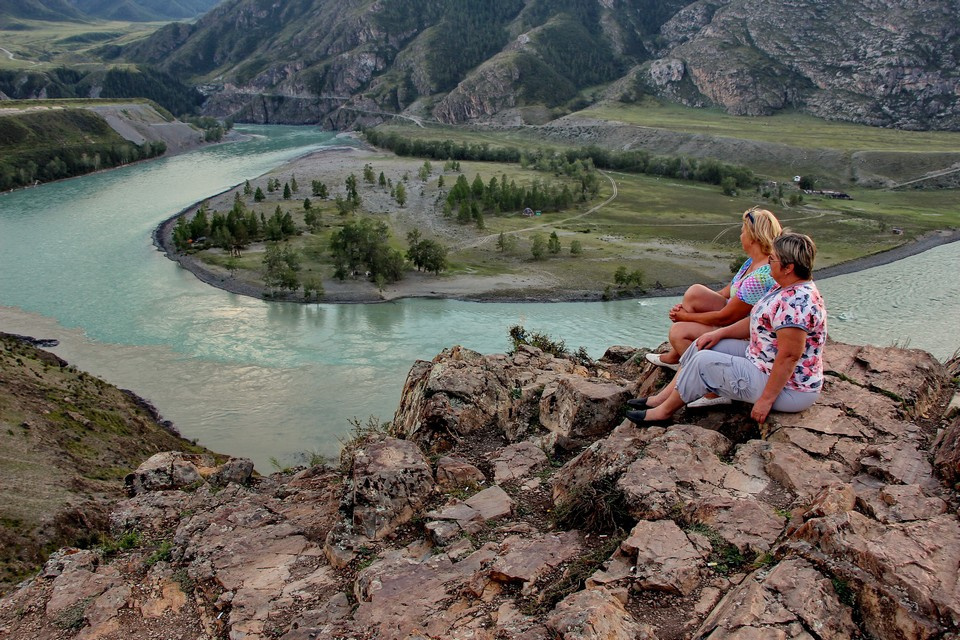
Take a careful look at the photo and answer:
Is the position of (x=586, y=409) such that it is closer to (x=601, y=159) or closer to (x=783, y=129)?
(x=601, y=159)

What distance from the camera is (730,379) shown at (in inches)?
285

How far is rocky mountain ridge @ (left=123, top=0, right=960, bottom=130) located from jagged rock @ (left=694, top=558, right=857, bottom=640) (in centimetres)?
13623

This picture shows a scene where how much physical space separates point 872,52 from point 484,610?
151m

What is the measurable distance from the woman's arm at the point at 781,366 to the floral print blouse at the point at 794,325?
3.3 inches

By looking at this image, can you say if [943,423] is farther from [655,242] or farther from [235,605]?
[655,242]

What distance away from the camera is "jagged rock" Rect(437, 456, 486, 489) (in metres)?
8.50

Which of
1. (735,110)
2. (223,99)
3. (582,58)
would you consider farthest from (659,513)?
(223,99)

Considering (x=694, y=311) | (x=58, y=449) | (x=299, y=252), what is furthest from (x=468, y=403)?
(x=299, y=252)

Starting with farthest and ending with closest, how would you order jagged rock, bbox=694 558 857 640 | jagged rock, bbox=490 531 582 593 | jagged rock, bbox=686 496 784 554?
jagged rock, bbox=490 531 582 593 < jagged rock, bbox=686 496 784 554 < jagged rock, bbox=694 558 857 640

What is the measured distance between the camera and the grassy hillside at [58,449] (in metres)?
13.9

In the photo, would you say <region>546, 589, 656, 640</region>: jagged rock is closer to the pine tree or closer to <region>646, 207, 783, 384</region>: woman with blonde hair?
<region>646, 207, 783, 384</region>: woman with blonde hair

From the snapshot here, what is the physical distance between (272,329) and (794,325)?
36549mm

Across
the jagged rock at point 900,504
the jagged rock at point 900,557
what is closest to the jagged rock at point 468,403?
the jagged rock at point 900,504

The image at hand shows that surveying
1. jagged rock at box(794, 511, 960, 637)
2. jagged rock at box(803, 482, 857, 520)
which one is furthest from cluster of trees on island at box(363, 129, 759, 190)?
jagged rock at box(794, 511, 960, 637)
